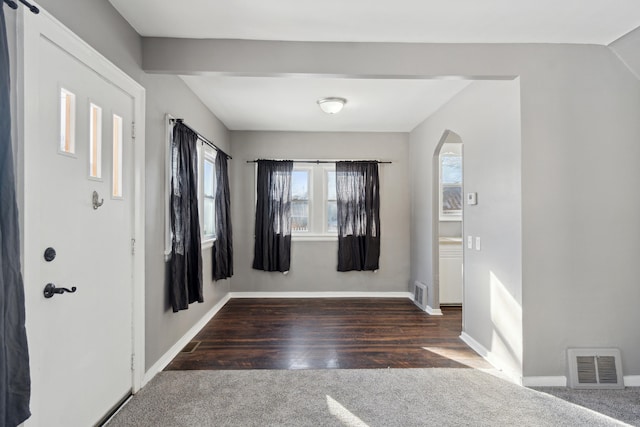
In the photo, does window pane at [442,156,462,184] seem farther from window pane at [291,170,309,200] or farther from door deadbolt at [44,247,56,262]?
door deadbolt at [44,247,56,262]

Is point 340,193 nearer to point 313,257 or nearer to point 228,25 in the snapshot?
point 313,257

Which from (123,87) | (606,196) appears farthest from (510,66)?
(123,87)

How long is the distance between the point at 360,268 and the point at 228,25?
383 centimetres

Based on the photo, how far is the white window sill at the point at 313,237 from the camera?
5.32 m

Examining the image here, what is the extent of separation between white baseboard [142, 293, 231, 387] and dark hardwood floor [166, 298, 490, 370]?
57 mm

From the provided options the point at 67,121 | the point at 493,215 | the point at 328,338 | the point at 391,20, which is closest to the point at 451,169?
the point at 493,215

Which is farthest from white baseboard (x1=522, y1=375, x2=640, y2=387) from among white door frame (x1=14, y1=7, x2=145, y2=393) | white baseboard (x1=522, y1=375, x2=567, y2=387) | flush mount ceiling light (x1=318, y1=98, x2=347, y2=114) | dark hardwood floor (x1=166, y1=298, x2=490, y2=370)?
flush mount ceiling light (x1=318, y1=98, x2=347, y2=114)

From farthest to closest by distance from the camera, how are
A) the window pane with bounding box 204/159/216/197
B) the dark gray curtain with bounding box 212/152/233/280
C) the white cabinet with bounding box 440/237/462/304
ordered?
the white cabinet with bounding box 440/237/462/304, the dark gray curtain with bounding box 212/152/233/280, the window pane with bounding box 204/159/216/197

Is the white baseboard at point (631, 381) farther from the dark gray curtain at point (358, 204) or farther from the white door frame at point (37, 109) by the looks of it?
the white door frame at point (37, 109)

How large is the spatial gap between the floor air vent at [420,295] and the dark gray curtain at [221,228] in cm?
266

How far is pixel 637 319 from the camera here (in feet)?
8.47

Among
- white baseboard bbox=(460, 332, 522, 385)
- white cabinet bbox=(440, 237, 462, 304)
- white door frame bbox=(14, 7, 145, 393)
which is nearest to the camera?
white door frame bbox=(14, 7, 145, 393)

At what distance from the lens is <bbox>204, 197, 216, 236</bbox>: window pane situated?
4279 millimetres

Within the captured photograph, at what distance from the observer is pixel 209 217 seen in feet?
14.4
